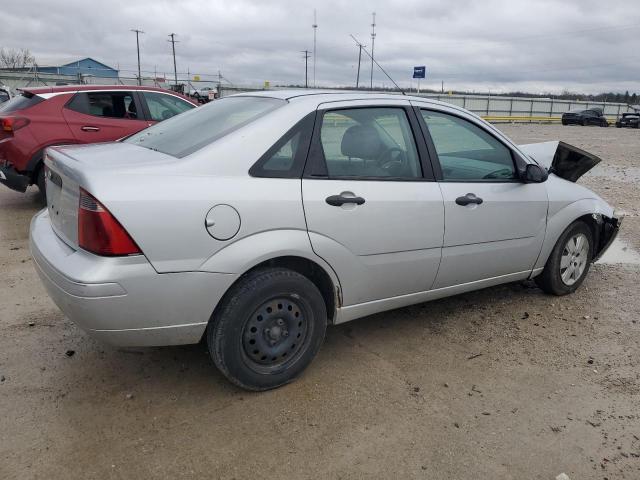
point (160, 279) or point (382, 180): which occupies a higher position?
point (382, 180)

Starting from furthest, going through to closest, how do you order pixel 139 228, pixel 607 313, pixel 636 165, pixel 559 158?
pixel 636 165 → pixel 559 158 → pixel 607 313 → pixel 139 228

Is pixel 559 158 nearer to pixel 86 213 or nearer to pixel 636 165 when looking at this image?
pixel 86 213

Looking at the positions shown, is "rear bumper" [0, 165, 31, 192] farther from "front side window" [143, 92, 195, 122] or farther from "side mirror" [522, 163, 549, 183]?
"side mirror" [522, 163, 549, 183]

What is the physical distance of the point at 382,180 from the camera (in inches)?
130

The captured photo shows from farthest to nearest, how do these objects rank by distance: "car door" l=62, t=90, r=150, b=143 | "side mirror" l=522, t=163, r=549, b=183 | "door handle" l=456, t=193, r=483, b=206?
"car door" l=62, t=90, r=150, b=143 → "side mirror" l=522, t=163, r=549, b=183 → "door handle" l=456, t=193, r=483, b=206

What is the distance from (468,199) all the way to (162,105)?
19.3 feet

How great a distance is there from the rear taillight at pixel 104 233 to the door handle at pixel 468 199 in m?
2.08

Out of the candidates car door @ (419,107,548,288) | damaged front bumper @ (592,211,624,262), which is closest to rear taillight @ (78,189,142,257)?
car door @ (419,107,548,288)

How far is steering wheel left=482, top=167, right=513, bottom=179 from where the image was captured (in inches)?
154

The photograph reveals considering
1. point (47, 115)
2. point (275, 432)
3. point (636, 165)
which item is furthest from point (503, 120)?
point (275, 432)

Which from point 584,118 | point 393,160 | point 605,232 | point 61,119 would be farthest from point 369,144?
point 584,118

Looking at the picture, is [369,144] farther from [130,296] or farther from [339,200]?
[130,296]

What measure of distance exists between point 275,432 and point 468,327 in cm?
191

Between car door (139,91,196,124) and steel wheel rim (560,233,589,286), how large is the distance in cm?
568
